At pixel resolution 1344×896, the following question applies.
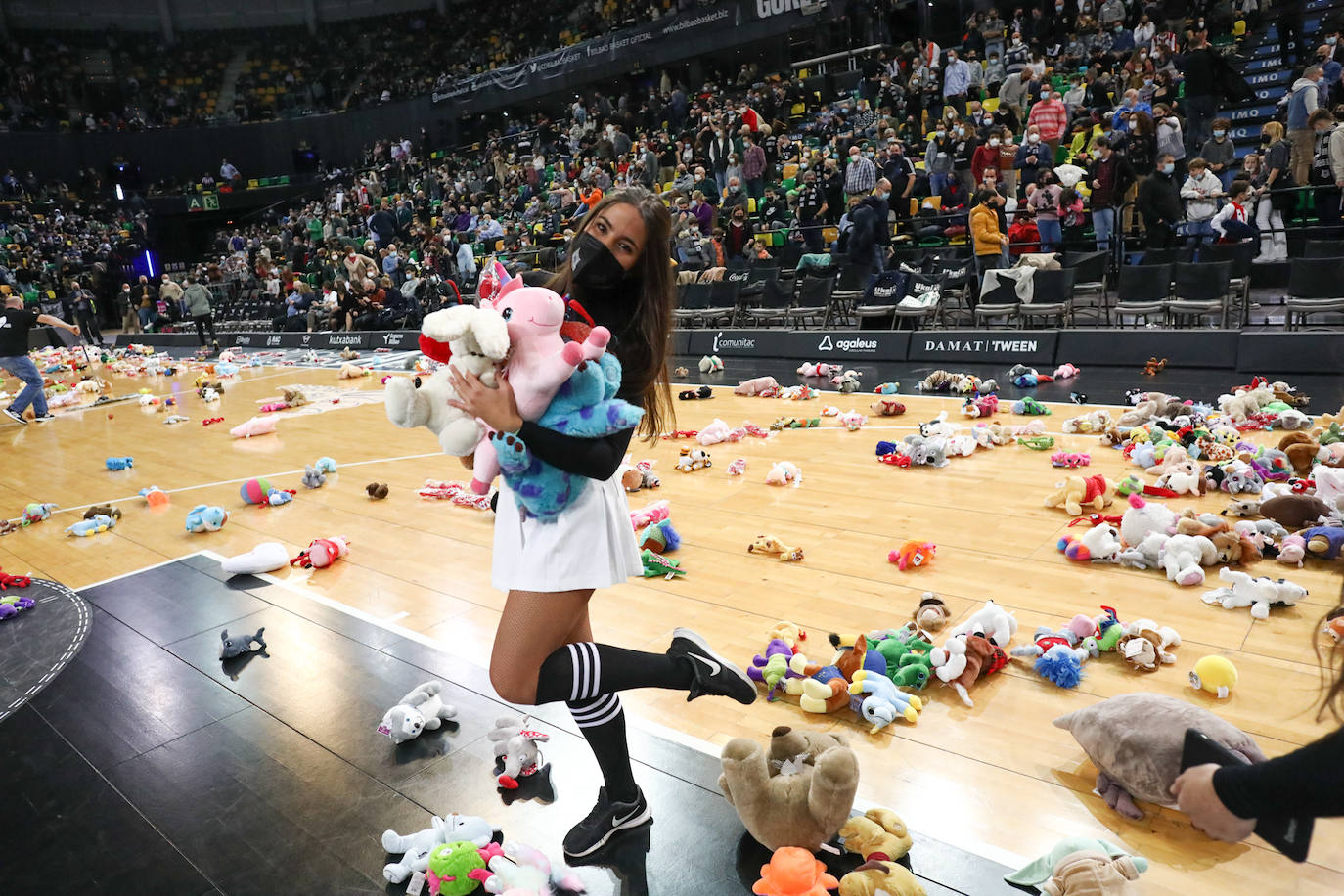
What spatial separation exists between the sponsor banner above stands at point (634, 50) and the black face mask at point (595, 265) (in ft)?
64.8

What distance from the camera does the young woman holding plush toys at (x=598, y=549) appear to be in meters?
1.88

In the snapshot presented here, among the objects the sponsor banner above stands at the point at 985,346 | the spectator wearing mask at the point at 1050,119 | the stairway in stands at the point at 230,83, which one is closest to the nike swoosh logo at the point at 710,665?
the sponsor banner above stands at the point at 985,346

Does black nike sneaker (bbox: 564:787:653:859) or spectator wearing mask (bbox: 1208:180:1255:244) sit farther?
spectator wearing mask (bbox: 1208:180:1255:244)

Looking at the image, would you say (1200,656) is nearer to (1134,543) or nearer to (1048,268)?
(1134,543)

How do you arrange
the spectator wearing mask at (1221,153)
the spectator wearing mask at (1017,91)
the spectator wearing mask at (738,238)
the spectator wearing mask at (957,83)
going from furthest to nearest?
1. the spectator wearing mask at (957,83)
2. the spectator wearing mask at (1017,91)
3. the spectator wearing mask at (738,238)
4. the spectator wearing mask at (1221,153)

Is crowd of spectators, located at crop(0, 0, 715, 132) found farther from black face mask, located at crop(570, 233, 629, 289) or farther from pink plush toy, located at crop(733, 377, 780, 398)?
black face mask, located at crop(570, 233, 629, 289)

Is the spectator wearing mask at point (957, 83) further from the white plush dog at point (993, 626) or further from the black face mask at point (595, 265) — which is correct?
the black face mask at point (595, 265)

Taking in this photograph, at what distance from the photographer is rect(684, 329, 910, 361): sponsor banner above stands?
30.3 ft

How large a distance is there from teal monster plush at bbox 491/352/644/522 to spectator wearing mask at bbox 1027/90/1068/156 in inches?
453

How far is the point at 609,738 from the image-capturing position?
217 cm

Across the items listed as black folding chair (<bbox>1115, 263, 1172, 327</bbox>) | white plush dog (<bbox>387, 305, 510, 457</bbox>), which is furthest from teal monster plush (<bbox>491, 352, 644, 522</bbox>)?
black folding chair (<bbox>1115, 263, 1172, 327</bbox>)

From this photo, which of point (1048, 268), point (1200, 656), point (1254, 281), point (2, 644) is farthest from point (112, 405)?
point (1254, 281)

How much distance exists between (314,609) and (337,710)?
43.2 inches

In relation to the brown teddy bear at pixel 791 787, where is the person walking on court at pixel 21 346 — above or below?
above
